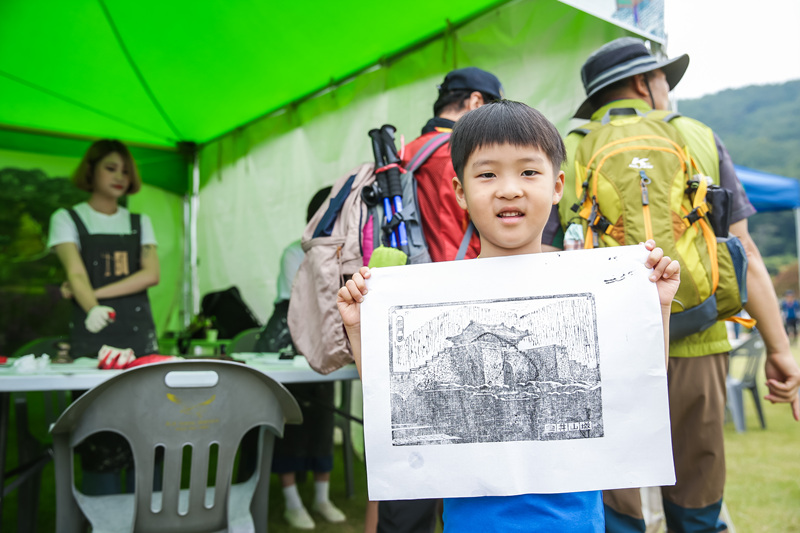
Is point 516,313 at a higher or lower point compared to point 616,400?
higher

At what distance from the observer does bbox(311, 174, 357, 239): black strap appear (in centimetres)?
178

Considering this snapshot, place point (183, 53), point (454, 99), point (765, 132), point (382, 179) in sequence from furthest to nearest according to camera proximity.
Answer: point (765, 132)
point (183, 53)
point (454, 99)
point (382, 179)

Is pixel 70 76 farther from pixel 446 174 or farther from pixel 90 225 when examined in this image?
pixel 446 174

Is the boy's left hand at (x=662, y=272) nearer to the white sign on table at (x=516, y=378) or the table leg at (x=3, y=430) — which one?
the white sign on table at (x=516, y=378)

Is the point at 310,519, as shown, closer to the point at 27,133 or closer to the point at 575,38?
the point at 575,38

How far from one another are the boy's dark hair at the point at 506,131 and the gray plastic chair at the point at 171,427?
0.85m

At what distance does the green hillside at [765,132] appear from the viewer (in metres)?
34.7

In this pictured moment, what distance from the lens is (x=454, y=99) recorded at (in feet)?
6.39

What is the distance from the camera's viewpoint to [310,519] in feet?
8.83

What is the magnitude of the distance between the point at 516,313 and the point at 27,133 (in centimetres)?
537

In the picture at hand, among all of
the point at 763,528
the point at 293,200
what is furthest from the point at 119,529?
the point at 293,200

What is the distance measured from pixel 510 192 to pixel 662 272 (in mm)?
294

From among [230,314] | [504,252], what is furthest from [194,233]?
[504,252]

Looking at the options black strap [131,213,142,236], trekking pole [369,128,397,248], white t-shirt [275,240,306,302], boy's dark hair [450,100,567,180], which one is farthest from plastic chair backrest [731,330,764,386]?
black strap [131,213,142,236]
